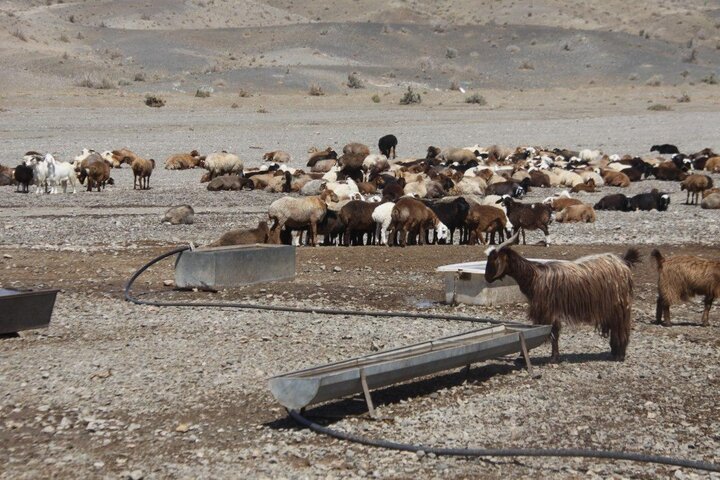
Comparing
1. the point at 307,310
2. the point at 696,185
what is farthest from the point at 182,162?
the point at 307,310

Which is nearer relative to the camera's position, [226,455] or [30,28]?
[226,455]

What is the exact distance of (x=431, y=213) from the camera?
17250 millimetres

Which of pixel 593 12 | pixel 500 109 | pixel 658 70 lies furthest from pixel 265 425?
pixel 593 12

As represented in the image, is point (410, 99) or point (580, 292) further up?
point (410, 99)

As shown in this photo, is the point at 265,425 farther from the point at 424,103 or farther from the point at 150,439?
the point at 424,103

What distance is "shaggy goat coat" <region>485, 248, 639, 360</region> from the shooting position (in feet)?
30.6

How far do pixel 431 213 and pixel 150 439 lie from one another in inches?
401

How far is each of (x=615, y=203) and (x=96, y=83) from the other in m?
36.7

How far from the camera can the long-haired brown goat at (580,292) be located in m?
9.33

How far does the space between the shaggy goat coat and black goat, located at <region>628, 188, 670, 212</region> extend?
13232 mm

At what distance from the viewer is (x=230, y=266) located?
13.1m

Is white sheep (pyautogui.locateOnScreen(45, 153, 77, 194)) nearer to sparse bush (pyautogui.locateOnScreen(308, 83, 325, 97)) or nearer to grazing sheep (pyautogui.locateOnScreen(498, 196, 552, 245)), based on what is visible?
grazing sheep (pyautogui.locateOnScreen(498, 196, 552, 245))

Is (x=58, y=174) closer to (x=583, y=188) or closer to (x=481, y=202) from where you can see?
(x=481, y=202)

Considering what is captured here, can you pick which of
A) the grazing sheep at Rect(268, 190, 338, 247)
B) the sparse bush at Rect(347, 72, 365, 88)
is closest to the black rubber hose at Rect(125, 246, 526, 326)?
the grazing sheep at Rect(268, 190, 338, 247)
